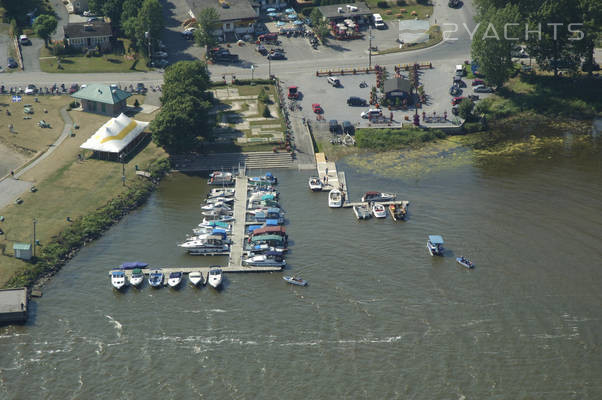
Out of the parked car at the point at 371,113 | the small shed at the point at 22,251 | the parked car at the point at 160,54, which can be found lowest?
the small shed at the point at 22,251

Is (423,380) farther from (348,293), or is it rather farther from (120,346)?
(120,346)

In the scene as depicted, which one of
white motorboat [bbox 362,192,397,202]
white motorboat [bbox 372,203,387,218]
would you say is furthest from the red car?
white motorboat [bbox 372,203,387,218]

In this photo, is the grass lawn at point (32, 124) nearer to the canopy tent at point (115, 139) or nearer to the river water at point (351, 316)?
the canopy tent at point (115, 139)

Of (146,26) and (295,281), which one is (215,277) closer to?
(295,281)

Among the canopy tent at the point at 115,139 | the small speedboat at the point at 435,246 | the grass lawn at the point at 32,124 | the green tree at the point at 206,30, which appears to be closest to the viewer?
the small speedboat at the point at 435,246

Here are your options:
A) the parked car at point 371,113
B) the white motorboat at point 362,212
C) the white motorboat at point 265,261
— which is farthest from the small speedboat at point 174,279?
the parked car at point 371,113

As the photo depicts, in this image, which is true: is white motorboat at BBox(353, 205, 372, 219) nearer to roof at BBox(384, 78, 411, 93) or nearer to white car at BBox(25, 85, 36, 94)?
roof at BBox(384, 78, 411, 93)
